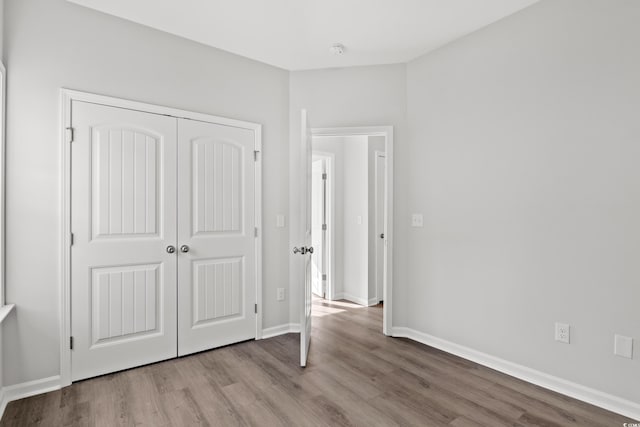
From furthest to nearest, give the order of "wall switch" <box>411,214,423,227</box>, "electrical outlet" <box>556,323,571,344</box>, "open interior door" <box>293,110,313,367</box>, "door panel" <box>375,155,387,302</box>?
"door panel" <box>375,155,387,302</box> < "wall switch" <box>411,214,423,227</box> < "open interior door" <box>293,110,313,367</box> < "electrical outlet" <box>556,323,571,344</box>

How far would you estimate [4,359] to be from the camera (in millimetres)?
2074

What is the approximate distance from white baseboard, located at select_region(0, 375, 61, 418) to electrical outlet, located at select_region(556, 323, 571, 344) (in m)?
3.44

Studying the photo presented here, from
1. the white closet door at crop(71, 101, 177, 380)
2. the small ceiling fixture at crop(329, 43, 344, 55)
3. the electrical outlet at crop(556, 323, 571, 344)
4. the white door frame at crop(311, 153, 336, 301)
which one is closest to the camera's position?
the electrical outlet at crop(556, 323, 571, 344)

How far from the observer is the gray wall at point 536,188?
1.97 meters

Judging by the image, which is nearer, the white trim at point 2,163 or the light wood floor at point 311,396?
the light wood floor at point 311,396

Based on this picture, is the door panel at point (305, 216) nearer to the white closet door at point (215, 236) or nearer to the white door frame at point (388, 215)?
the white closet door at point (215, 236)

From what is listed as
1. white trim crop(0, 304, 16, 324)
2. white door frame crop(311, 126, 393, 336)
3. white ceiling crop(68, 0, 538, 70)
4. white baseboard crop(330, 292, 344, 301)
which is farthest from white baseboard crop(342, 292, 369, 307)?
white trim crop(0, 304, 16, 324)

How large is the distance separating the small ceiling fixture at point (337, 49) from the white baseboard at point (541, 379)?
2.74 meters

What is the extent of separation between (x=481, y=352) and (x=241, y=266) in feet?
7.24

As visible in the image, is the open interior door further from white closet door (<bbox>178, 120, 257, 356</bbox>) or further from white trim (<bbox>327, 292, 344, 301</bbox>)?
white trim (<bbox>327, 292, 344, 301</bbox>)

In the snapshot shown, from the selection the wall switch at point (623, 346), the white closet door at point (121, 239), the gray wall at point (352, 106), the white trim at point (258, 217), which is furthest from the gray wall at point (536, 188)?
the white closet door at point (121, 239)

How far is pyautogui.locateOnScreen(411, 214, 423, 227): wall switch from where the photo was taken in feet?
10.3

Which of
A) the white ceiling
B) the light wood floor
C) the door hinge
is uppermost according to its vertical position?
the white ceiling

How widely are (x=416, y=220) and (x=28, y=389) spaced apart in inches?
127
